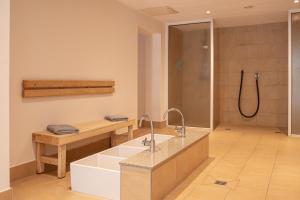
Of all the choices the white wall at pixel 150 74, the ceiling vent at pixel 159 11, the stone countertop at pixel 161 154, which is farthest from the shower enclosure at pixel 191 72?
the stone countertop at pixel 161 154

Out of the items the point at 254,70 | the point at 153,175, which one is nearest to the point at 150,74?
the point at 254,70

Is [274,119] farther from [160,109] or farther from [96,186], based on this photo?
[96,186]

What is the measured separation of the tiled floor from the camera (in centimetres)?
264

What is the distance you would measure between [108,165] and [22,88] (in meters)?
1.25

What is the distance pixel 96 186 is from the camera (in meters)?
2.63

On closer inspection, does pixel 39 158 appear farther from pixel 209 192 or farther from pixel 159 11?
pixel 159 11

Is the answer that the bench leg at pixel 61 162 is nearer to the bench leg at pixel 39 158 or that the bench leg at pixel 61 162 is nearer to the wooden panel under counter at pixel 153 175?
the bench leg at pixel 39 158

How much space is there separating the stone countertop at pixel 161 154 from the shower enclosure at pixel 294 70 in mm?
2766

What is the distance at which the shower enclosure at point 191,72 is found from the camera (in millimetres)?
6152

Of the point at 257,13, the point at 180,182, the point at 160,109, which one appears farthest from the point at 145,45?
the point at 180,182

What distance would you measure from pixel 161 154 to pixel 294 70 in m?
3.89

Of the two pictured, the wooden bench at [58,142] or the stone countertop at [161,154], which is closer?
the stone countertop at [161,154]

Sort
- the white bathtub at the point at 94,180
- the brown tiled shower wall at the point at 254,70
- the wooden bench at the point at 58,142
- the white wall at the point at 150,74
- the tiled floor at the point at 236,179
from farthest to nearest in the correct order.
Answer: the brown tiled shower wall at the point at 254,70
the white wall at the point at 150,74
the wooden bench at the point at 58,142
the tiled floor at the point at 236,179
the white bathtub at the point at 94,180

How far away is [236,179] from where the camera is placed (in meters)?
3.08
